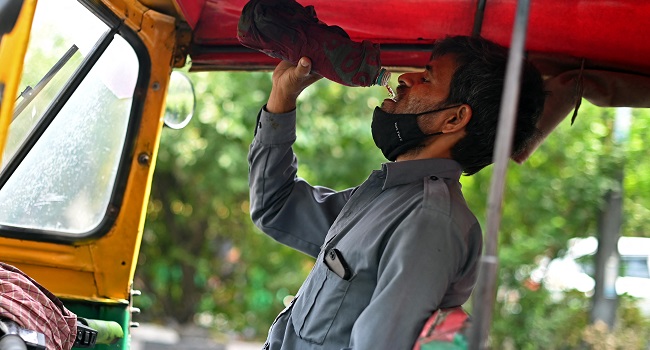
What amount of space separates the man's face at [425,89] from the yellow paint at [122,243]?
3.17ft

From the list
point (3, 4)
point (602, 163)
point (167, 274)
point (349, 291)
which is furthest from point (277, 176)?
point (167, 274)

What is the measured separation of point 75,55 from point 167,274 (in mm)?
7746

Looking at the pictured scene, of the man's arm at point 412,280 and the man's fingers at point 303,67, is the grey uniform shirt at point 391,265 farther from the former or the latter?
the man's fingers at point 303,67

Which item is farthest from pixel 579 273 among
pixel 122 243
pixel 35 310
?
pixel 35 310

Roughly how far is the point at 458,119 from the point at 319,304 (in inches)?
27.9

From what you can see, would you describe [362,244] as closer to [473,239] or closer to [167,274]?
[473,239]

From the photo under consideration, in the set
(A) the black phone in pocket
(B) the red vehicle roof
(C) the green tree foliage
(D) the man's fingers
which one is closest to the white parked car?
(C) the green tree foliage

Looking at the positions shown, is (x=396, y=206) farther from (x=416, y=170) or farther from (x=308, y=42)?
(x=308, y=42)

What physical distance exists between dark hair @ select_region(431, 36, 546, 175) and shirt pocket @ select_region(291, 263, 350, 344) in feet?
1.89

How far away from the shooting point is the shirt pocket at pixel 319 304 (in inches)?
97.2

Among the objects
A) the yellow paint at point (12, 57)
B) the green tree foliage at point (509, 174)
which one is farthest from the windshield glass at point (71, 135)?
the green tree foliage at point (509, 174)

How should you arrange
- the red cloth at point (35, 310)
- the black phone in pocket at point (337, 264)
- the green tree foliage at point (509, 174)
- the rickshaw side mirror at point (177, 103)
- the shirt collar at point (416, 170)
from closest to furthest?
1. the red cloth at point (35, 310)
2. the black phone in pocket at point (337, 264)
3. the shirt collar at point (416, 170)
4. the rickshaw side mirror at point (177, 103)
5. the green tree foliage at point (509, 174)

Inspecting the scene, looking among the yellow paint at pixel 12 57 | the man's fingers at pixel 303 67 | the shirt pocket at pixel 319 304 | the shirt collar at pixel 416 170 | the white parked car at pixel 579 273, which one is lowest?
the shirt pocket at pixel 319 304

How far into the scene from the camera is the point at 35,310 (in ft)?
7.41
